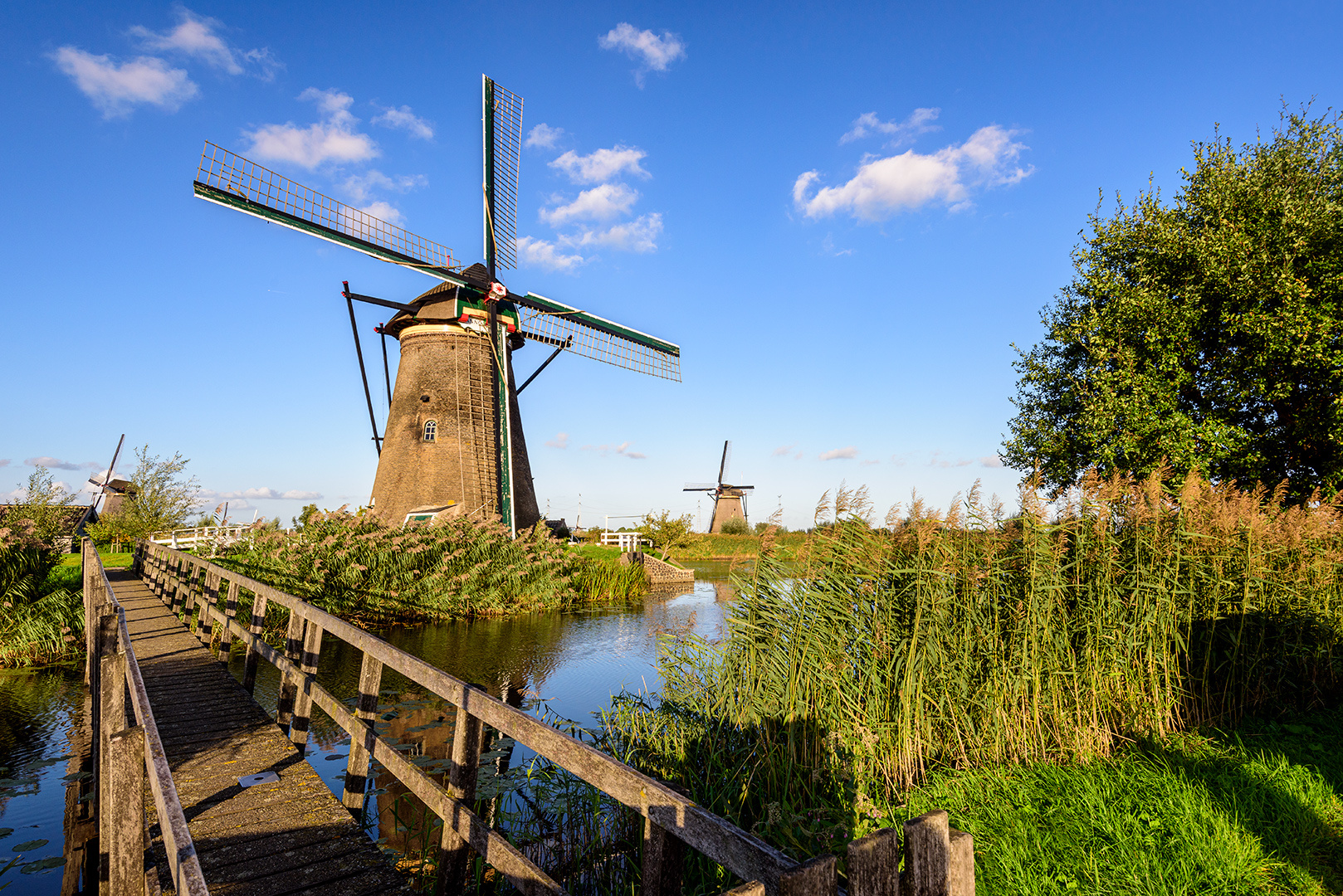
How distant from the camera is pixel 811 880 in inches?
49.7

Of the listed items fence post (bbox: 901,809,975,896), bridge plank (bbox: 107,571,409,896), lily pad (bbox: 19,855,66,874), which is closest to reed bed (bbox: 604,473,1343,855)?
bridge plank (bbox: 107,571,409,896)

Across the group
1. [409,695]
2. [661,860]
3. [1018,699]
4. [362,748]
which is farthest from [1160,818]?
[409,695]

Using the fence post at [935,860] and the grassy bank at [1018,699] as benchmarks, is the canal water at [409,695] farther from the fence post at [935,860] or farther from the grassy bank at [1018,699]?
the fence post at [935,860]

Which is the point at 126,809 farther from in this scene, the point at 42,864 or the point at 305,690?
the point at 42,864

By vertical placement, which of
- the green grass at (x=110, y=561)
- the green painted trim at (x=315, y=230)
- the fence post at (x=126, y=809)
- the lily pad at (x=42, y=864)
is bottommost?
the lily pad at (x=42, y=864)

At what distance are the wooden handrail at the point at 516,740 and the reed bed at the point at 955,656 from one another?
68.5 inches

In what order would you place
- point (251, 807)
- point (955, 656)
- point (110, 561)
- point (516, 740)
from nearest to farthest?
point (516, 740)
point (251, 807)
point (955, 656)
point (110, 561)

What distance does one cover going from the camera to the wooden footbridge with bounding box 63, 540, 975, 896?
1.45 metres

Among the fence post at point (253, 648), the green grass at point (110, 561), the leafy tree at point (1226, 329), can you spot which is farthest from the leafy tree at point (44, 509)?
the leafy tree at point (1226, 329)

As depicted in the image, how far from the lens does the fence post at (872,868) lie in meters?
1.27

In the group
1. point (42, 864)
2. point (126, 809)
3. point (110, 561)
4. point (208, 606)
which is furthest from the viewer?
point (110, 561)

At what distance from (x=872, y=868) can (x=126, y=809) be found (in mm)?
2648

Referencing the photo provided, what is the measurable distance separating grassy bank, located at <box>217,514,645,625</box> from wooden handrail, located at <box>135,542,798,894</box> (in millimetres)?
7158

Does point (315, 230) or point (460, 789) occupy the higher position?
point (315, 230)
